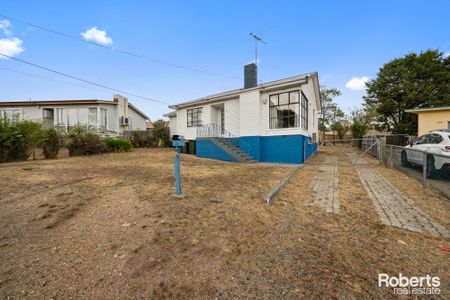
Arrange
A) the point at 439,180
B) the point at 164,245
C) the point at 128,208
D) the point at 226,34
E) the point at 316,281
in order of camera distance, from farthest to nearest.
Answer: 1. the point at 226,34
2. the point at 439,180
3. the point at 128,208
4. the point at 164,245
5. the point at 316,281

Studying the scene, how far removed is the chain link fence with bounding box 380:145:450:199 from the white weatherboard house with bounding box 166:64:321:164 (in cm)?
384

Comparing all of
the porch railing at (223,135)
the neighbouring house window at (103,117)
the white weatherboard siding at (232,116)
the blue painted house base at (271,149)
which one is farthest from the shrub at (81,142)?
the white weatherboard siding at (232,116)

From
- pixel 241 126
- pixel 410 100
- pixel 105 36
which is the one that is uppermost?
pixel 105 36

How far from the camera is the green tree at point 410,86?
20062 millimetres

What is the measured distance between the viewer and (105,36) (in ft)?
43.9

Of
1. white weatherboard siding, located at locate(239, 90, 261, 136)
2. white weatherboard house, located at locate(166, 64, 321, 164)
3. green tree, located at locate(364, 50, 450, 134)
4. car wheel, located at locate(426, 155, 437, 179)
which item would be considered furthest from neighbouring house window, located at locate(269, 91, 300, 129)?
green tree, located at locate(364, 50, 450, 134)

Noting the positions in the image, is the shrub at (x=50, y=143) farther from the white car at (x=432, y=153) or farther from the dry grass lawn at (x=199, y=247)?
the white car at (x=432, y=153)

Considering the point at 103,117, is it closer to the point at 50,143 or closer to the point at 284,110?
the point at 50,143

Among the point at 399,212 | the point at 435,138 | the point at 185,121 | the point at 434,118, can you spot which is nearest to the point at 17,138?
the point at 185,121

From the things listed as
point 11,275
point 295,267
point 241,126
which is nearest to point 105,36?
point 241,126

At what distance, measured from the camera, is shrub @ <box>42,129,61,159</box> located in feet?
37.6

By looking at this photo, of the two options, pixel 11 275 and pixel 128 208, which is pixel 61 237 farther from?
pixel 128 208

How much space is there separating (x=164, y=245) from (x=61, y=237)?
5.03 ft

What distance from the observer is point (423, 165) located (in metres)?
5.43
